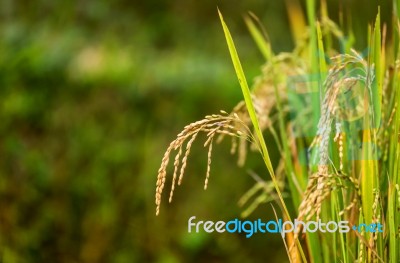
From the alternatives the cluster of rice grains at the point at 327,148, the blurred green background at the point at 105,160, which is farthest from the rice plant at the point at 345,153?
the blurred green background at the point at 105,160

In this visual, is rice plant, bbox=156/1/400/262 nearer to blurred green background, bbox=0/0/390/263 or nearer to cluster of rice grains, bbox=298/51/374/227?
cluster of rice grains, bbox=298/51/374/227

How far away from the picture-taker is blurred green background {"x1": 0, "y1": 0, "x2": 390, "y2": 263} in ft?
9.19

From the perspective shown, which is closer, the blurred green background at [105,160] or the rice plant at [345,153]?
the rice plant at [345,153]

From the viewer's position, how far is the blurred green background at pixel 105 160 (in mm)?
2801

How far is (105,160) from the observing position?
2.91 m

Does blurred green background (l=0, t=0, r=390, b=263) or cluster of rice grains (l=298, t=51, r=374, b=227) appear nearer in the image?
cluster of rice grains (l=298, t=51, r=374, b=227)

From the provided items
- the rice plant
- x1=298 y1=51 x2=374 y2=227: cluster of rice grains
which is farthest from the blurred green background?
x1=298 y1=51 x2=374 y2=227: cluster of rice grains

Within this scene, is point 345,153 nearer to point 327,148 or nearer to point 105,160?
point 327,148

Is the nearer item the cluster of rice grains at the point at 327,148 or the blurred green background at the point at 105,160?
the cluster of rice grains at the point at 327,148

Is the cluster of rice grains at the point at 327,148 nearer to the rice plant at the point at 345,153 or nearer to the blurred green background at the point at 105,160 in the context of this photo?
the rice plant at the point at 345,153

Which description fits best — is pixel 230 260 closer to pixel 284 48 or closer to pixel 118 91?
pixel 118 91

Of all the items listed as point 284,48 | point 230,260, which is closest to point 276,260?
point 230,260

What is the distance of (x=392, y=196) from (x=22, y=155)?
205cm

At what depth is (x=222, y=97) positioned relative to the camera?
10.3ft
